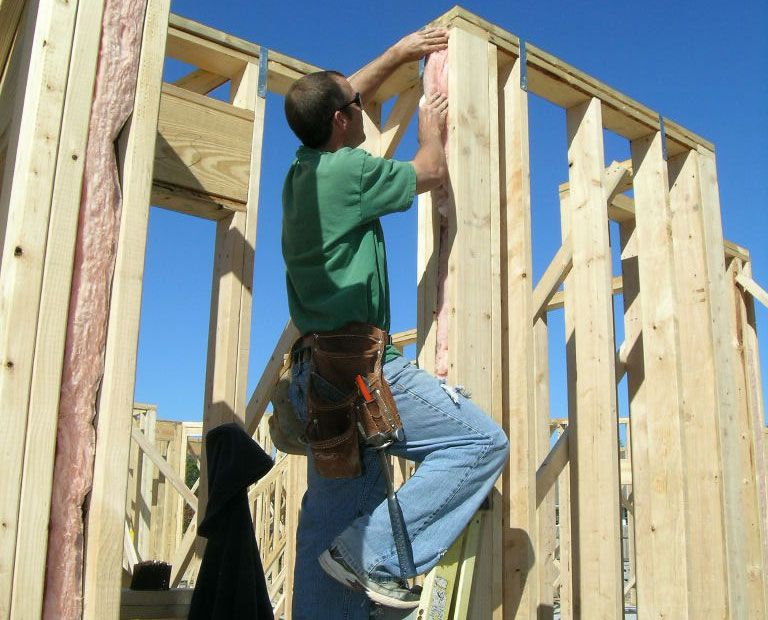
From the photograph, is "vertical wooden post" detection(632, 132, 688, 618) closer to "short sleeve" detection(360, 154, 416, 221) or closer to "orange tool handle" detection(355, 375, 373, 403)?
"short sleeve" detection(360, 154, 416, 221)

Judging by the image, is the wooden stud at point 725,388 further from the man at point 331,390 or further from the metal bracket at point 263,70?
the metal bracket at point 263,70

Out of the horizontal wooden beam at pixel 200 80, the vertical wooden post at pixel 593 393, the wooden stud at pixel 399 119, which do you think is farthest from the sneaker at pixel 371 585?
the horizontal wooden beam at pixel 200 80

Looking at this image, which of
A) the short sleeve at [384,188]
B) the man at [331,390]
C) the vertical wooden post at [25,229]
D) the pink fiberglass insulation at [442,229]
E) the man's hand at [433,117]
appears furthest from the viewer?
the pink fiberglass insulation at [442,229]

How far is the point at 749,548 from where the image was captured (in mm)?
5805

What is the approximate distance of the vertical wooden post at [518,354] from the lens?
3.37 m

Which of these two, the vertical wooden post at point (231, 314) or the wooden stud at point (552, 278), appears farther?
the wooden stud at point (552, 278)

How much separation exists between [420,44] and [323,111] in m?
0.77

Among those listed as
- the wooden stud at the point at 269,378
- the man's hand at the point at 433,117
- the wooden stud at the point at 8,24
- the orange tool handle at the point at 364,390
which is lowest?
the orange tool handle at the point at 364,390

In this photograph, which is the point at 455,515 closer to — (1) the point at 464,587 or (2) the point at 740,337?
(1) the point at 464,587

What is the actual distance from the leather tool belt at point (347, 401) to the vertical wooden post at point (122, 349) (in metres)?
0.85

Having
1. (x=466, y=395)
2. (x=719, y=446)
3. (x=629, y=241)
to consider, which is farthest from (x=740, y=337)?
(x=466, y=395)

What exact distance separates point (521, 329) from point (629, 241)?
2544 millimetres

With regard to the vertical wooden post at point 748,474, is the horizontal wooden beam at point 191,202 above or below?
above

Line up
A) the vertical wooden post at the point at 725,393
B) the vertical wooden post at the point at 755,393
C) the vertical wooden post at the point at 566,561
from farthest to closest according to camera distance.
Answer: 1. the vertical wooden post at the point at 566,561
2. the vertical wooden post at the point at 755,393
3. the vertical wooden post at the point at 725,393
